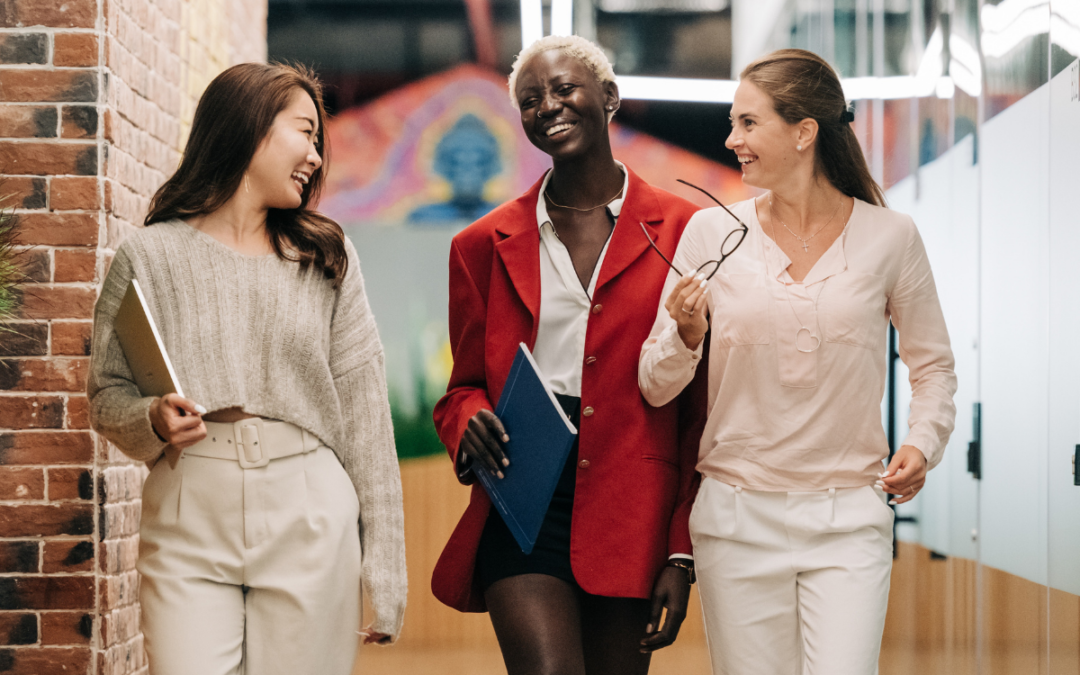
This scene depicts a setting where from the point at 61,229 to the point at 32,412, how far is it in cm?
50

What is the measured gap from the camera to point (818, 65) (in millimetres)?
2258

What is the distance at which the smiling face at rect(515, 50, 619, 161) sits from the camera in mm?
2291

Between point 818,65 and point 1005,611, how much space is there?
2087mm

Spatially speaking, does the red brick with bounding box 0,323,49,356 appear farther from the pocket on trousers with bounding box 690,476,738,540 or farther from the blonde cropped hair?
the pocket on trousers with bounding box 690,476,738,540

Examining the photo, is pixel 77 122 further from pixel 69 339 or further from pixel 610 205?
pixel 610 205

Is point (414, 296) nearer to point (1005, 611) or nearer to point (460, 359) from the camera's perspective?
point (460, 359)

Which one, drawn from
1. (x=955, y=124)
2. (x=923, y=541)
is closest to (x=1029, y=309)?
(x=955, y=124)

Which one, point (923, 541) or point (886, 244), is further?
point (923, 541)

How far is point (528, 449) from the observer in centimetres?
206

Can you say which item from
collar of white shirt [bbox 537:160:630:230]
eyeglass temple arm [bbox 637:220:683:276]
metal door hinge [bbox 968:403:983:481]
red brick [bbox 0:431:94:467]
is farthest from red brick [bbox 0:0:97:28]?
metal door hinge [bbox 968:403:983:481]

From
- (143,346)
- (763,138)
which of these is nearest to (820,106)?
(763,138)

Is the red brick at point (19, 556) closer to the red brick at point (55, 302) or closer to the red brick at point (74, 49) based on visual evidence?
the red brick at point (55, 302)

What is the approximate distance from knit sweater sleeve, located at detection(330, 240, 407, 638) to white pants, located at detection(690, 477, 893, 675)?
2.07 feet

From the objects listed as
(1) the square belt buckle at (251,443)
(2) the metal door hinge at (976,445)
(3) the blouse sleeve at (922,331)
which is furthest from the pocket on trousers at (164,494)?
(2) the metal door hinge at (976,445)
